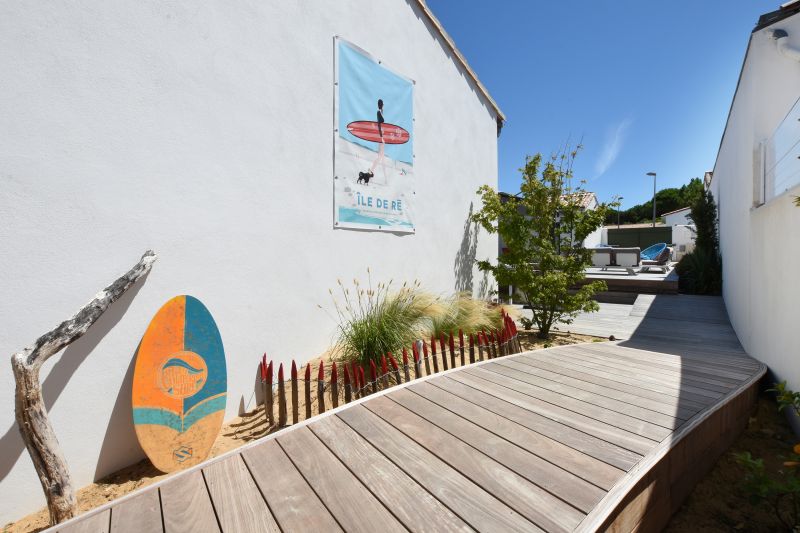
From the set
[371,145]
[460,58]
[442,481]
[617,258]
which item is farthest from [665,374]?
[617,258]

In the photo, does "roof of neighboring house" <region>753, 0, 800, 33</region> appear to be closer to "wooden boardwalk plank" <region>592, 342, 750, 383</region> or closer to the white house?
"wooden boardwalk plank" <region>592, 342, 750, 383</region>

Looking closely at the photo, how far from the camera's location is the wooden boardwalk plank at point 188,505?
1282 mm

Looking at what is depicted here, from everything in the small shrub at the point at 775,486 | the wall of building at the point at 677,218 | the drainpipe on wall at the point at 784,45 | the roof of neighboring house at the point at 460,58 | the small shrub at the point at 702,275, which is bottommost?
the small shrub at the point at 775,486

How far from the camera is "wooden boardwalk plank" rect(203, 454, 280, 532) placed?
1280 millimetres

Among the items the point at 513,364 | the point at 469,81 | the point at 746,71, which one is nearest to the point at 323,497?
the point at 513,364

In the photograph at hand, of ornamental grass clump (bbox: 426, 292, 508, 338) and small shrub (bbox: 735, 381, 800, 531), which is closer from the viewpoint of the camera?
small shrub (bbox: 735, 381, 800, 531)

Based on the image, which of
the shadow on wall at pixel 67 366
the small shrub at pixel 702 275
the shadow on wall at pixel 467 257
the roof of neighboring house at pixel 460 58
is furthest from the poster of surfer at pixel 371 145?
the small shrub at pixel 702 275

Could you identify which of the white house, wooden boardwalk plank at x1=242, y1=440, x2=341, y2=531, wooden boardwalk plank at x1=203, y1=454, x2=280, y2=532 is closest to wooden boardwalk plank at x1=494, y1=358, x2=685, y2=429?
wooden boardwalk plank at x1=242, y1=440, x2=341, y2=531

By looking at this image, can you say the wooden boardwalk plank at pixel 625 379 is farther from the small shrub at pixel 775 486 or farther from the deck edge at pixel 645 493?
the small shrub at pixel 775 486

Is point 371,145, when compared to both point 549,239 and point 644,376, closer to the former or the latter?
point 549,239

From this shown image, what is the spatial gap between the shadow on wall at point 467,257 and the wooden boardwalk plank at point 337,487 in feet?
15.2

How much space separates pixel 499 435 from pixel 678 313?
6.52m

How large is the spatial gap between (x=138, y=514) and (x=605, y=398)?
270cm

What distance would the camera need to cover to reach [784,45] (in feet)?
9.47
